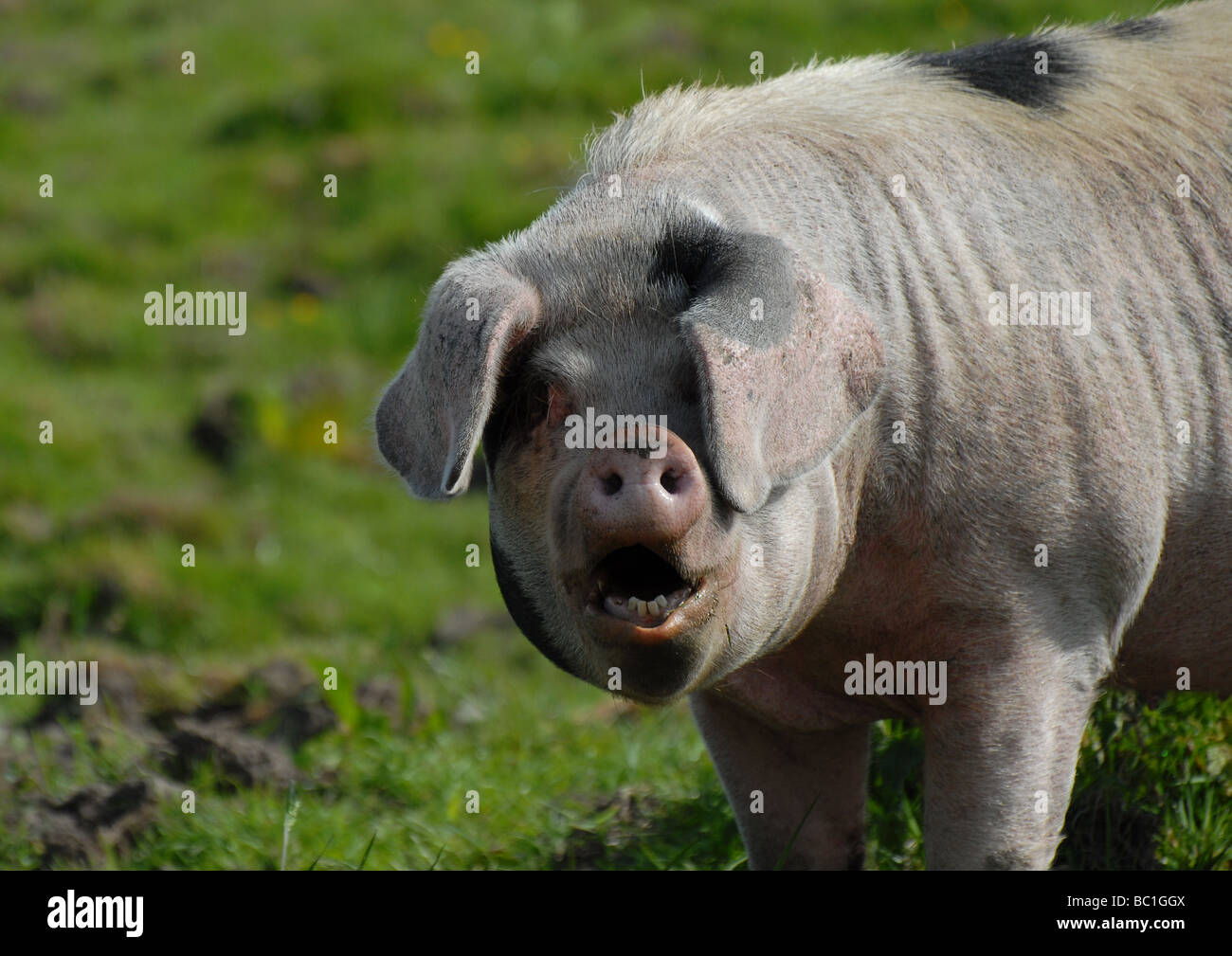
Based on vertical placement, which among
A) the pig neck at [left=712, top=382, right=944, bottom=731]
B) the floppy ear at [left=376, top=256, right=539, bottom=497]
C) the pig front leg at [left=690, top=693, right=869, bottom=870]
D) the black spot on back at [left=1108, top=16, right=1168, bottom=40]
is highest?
the black spot on back at [left=1108, top=16, right=1168, bottom=40]

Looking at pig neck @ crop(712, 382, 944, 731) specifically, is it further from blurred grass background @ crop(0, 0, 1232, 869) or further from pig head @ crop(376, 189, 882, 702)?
blurred grass background @ crop(0, 0, 1232, 869)

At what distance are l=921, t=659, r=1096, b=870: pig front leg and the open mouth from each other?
89 centimetres

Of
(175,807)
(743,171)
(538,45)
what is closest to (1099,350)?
(743,171)

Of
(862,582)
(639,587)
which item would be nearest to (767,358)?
(639,587)

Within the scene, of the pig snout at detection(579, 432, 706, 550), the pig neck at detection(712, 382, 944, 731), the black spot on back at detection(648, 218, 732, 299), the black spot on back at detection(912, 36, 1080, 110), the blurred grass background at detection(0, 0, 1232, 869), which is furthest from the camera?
the blurred grass background at detection(0, 0, 1232, 869)

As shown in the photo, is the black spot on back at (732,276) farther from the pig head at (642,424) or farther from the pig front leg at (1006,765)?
the pig front leg at (1006,765)

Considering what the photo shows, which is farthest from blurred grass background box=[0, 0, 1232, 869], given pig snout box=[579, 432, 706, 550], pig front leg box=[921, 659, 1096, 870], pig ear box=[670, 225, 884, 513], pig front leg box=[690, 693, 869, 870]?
pig snout box=[579, 432, 706, 550]

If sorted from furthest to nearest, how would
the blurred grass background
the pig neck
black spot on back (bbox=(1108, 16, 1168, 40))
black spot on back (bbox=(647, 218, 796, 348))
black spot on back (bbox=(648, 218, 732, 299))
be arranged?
1. the blurred grass background
2. black spot on back (bbox=(1108, 16, 1168, 40))
3. the pig neck
4. black spot on back (bbox=(648, 218, 732, 299))
5. black spot on back (bbox=(647, 218, 796, 348))

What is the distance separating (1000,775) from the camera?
3865 millimetres

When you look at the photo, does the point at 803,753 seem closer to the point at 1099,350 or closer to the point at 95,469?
the point at 1099,350

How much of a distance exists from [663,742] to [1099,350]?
253cm

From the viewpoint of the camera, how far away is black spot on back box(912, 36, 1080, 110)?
4.32 meters

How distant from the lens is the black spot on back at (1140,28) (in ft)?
15.3
